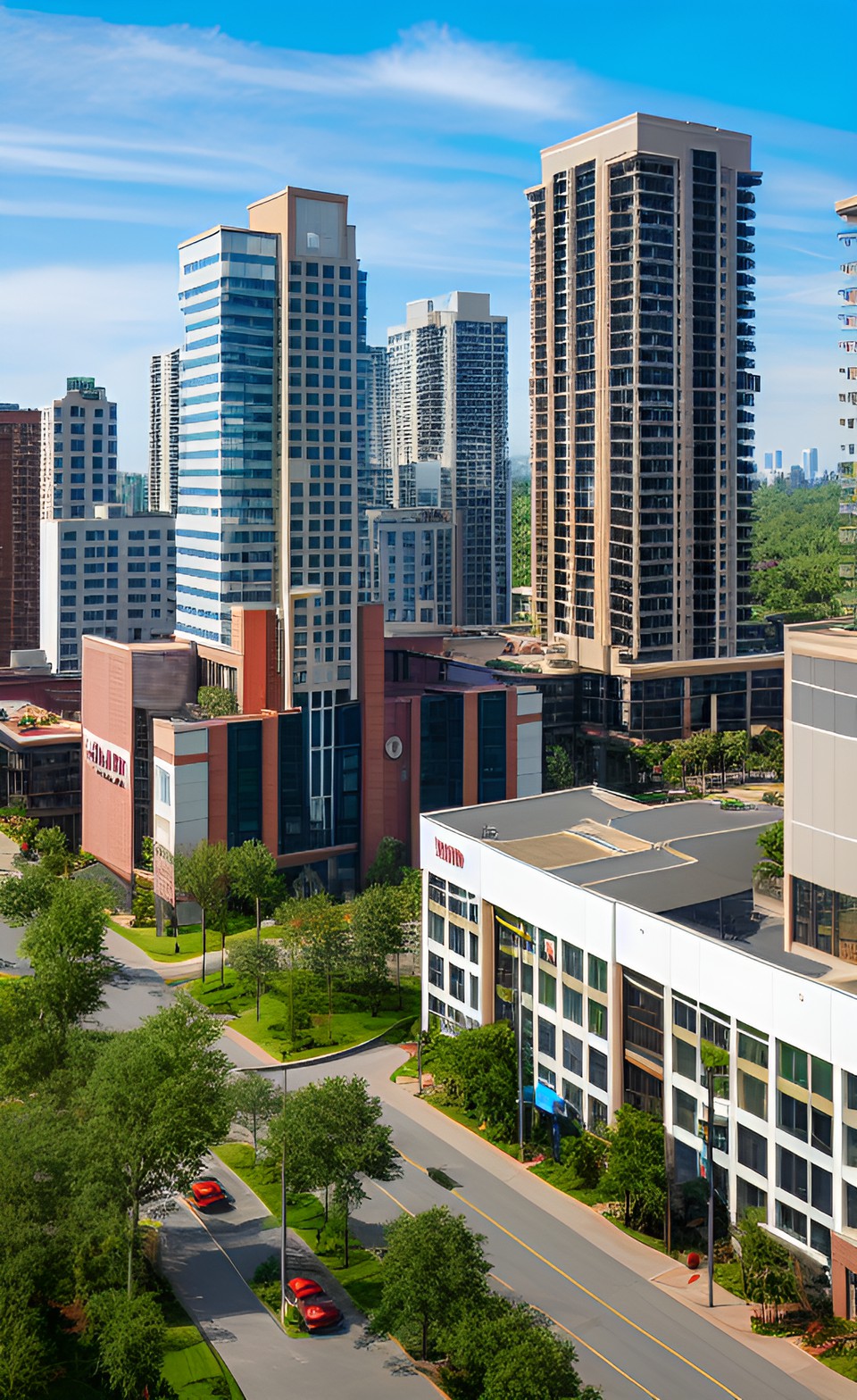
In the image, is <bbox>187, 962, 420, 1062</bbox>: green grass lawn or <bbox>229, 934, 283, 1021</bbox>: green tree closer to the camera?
<bbox>187, 962, 420, 1062</bbox>: green grass lawn

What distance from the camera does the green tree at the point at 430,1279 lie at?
43719mm

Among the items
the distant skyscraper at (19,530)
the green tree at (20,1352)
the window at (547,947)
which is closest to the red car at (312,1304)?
the green tree at (20,1352)

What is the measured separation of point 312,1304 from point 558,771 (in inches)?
2943

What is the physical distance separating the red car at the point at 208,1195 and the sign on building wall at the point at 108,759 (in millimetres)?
45914

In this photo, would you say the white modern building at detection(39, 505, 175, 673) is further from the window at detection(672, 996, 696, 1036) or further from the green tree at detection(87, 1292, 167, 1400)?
the green tree at detection(87, 1292, 167, 1400)

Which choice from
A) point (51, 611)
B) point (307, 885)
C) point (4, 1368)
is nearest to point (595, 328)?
point (307, 885)

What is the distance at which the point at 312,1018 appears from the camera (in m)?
74.6

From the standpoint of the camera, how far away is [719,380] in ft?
416

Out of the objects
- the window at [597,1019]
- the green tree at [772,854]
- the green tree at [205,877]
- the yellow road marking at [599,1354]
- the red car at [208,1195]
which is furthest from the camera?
the green tree at [205,877]

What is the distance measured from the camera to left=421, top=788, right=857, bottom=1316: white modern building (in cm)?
4662

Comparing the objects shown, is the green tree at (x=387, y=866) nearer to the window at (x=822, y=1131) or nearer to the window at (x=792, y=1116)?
the window at (x=792, y=1116)

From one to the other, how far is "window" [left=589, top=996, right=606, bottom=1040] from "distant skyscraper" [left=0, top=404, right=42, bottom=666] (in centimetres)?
13146

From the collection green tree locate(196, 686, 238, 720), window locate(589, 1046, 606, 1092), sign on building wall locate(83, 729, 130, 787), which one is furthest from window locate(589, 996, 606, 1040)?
sign on building wall locate(83, 729, 130, 787)

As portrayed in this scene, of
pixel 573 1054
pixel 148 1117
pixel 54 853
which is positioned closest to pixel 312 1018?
pixel 573 1054
